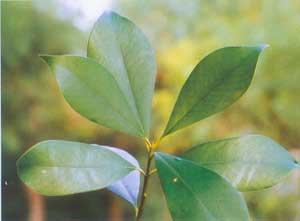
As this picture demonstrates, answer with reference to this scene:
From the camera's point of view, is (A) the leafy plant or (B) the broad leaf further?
(B) the broad leaf

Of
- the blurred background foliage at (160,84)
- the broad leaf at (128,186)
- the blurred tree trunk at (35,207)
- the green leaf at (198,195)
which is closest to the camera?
the green leaf at (198,195)

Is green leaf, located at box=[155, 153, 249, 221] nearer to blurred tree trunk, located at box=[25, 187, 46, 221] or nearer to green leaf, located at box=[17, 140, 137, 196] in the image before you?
green leaf, located at box=[17, 140, 137, 196]

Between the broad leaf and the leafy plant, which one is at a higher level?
the leafy plant

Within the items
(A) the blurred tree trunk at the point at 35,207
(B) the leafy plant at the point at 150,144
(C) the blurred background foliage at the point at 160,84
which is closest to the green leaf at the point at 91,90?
(B) the leafy plant at the point at 150,144

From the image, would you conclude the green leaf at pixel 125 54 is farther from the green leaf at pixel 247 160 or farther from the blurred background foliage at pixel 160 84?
the blurred background foliage at pixel 160 84

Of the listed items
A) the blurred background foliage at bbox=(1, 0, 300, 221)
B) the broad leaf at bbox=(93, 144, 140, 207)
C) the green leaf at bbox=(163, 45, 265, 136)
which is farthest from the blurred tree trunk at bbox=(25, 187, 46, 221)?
the green leaf at bbox=(163, 45, 265, 136)

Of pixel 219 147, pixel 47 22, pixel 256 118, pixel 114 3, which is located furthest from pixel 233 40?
pixel 219 147

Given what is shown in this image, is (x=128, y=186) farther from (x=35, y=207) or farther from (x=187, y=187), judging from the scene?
(x=35, y=207)

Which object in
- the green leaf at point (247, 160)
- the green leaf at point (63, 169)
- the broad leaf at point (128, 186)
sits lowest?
the broad leaf at point (128, 186)
